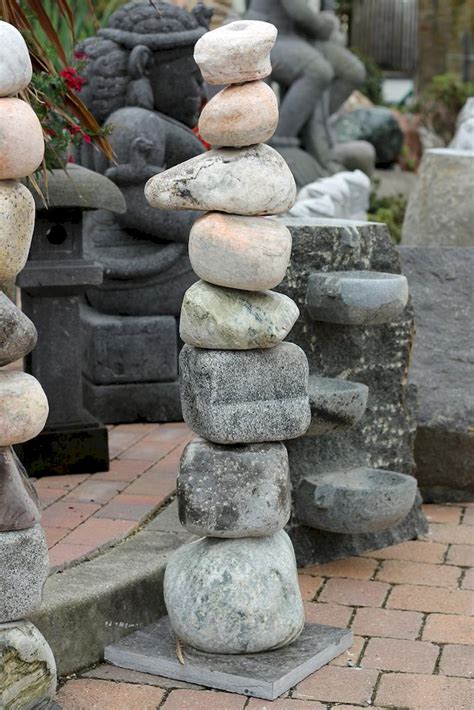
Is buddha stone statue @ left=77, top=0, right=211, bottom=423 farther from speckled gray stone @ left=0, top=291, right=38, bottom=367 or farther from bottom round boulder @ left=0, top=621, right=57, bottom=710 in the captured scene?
speckled gray stone @ left=0, top=291, right=38, bottom=367

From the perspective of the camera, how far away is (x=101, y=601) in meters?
3.74

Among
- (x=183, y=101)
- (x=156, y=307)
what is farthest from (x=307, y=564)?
(x=183, y=101)

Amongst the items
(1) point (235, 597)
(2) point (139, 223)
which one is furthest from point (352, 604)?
(2) point (139, 223)

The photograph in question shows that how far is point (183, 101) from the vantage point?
19.9 feet

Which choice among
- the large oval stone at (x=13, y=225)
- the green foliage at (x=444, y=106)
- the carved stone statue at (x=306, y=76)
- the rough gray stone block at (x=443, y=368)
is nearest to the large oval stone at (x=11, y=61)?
the large oval stone at (x=13, y=225)

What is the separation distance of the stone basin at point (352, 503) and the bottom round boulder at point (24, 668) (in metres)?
1.36

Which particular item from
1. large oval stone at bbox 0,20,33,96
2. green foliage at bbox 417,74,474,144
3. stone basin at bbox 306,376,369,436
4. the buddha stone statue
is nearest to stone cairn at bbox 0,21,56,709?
large oval stone at bbox 0,20,33,96

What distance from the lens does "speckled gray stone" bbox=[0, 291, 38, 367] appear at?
2973 millimetres

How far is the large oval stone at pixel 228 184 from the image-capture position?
11.5 ft

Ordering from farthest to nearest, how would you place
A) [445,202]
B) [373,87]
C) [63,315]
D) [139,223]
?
[373,87] → [445,202] → [139,223] → [63,315]

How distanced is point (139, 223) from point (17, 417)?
297 cm

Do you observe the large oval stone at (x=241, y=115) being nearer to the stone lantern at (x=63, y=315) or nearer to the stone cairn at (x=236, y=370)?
the stone cairn at (x=236, y=370)

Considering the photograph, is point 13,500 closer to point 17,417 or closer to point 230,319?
point 17,417

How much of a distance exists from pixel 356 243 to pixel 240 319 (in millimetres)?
1102
